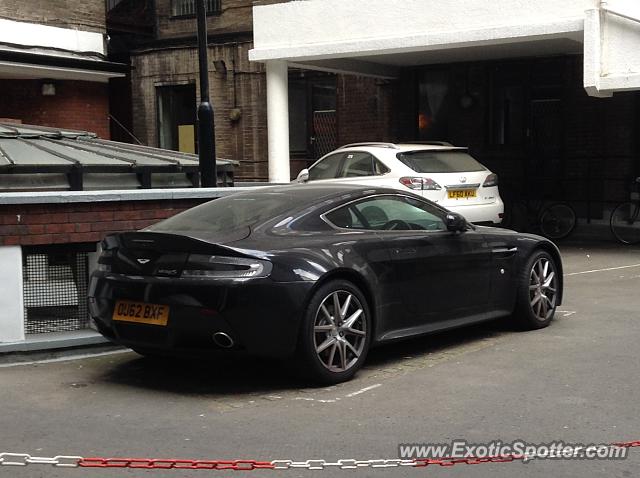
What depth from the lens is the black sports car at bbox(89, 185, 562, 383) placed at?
6.04 meters

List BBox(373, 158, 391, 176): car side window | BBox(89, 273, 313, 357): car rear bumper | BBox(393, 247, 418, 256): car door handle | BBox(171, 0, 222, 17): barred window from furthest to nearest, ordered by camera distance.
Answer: BBox(171, 0, 222, 17): barred window < BBox(373, 158, 391, 176): car side window < BBox(393, 247, 418, 256): car door handle < BBox(89, 273, 313, 357): car rear bumper

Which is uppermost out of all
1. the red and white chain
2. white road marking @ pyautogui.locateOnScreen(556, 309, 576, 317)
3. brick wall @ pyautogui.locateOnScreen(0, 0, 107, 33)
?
brick wall @ pyautogui.locateOnScreen(0, 0, 107, 33)

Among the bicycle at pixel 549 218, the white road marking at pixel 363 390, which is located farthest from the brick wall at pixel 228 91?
the white road marking at pixel 363 390

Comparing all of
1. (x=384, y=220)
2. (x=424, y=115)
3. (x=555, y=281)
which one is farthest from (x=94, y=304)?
(x=424, y=115)

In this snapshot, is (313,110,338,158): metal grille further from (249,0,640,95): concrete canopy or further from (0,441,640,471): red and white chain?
(0,441,640,471): red and white chain

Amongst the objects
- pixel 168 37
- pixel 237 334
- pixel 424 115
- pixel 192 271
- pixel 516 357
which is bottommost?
pixel 516 357

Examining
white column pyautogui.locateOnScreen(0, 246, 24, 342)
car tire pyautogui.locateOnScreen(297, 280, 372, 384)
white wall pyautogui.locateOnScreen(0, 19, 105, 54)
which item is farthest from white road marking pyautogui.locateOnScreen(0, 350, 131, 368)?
white wall pyautogui.locateOnScreen(0, 19, 105, 54)

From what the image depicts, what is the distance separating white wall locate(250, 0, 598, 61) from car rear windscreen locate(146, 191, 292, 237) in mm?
8478

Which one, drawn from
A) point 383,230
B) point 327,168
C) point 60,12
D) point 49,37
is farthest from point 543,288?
point 60,12

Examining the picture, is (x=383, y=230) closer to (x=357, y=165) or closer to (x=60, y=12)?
(x=357, y=165)

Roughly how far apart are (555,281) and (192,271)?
3.90 metres

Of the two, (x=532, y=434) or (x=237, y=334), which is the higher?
(x=237, y=334)

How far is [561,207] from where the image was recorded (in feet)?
54.5

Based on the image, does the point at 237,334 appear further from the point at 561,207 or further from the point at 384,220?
the point at 561,207
